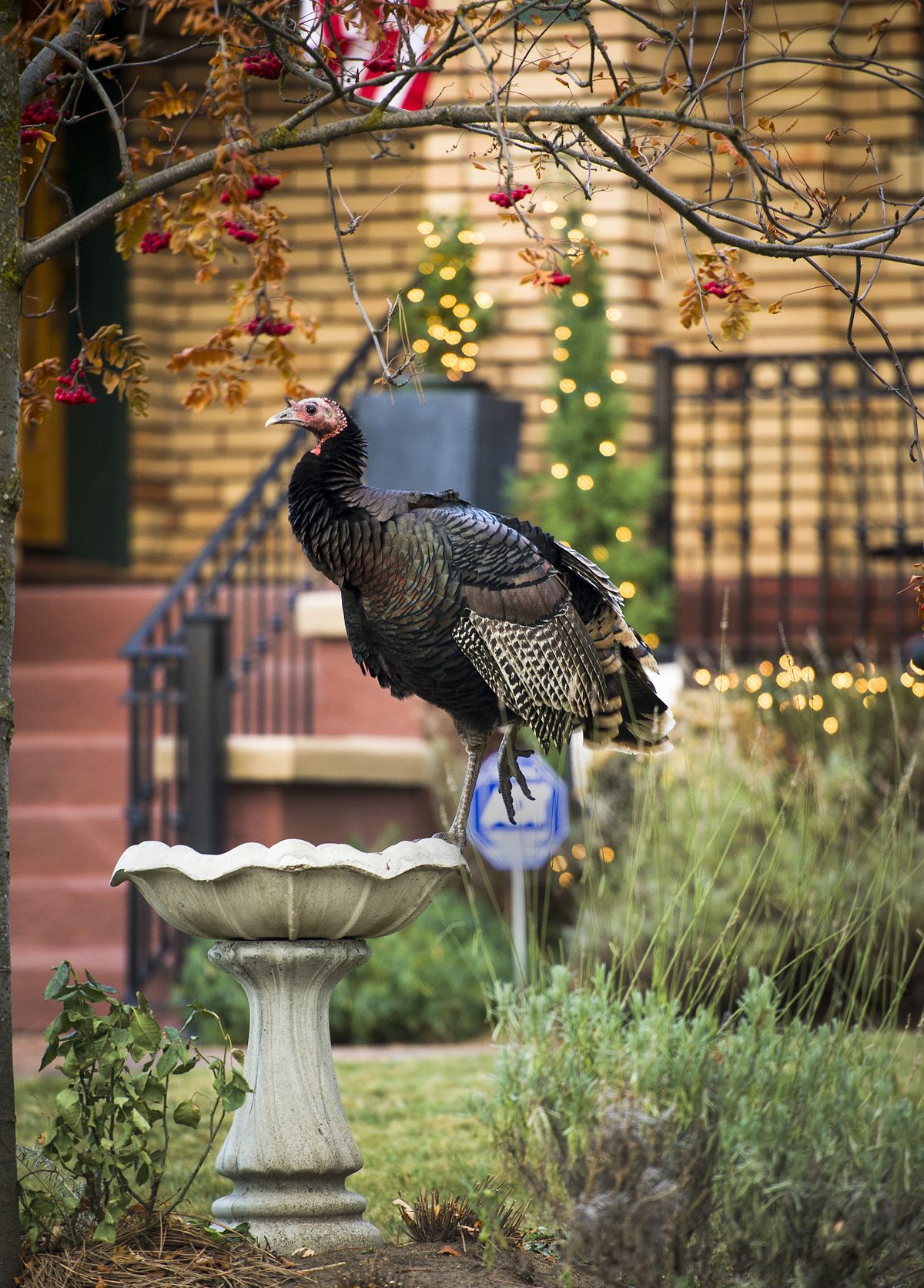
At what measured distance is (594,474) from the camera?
339 inches

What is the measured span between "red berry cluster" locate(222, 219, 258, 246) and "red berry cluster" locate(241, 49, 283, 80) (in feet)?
1.00

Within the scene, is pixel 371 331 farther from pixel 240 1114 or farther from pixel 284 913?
pixel 240 1114

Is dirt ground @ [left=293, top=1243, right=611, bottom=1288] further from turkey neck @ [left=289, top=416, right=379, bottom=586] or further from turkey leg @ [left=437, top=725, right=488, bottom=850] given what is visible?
turkey neck @ [left=289, top=416, right=379, bottom=586]

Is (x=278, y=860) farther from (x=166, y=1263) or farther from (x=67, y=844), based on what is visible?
(x=67, y=844)

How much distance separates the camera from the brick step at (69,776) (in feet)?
28.5

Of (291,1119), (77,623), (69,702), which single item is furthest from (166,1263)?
(77,623)

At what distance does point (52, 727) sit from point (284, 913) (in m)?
5.71

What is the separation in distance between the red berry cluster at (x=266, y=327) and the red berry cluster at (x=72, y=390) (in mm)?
407

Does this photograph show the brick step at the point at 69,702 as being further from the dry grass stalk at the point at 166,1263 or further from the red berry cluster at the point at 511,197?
the red berry cluster at the point at 511,197

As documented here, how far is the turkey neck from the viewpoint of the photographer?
3.78m

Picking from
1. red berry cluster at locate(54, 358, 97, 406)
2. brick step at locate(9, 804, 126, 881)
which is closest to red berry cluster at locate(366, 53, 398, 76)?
red berry cluster at locate(54, 358, 97, 406)

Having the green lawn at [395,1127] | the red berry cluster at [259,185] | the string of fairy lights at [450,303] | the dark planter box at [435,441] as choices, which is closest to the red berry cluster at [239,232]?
the red berry cluster at [259,185]

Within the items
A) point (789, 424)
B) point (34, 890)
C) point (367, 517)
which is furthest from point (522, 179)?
point (367, 517)

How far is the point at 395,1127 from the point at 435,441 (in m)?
4.04
